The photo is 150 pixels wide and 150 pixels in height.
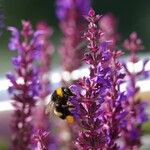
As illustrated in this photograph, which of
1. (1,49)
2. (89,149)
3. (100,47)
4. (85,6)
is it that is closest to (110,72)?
(100,47)

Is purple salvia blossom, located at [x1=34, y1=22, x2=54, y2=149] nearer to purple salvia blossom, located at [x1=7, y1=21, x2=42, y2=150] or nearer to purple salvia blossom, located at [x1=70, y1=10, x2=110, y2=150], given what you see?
purple salvia blossom, located at [x1=7, y1=21, x2=42, y2=150]

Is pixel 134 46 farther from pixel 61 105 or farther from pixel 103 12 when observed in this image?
pixel 103 12

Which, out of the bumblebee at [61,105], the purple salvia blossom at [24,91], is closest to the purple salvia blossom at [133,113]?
the bumblebee at [61,105]

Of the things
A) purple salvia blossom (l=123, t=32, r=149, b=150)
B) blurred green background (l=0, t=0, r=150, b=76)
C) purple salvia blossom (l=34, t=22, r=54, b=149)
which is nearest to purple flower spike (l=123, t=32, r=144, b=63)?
purple salvia blossom (l=123, t=32, r=149, b=150)

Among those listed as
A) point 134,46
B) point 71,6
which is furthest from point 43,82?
point 134,46

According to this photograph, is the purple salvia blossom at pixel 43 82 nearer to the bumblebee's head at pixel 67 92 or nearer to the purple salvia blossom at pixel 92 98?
the bumblebee's head at pixel 67 92

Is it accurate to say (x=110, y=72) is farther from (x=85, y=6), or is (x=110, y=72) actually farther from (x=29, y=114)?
(x=85, y=6)
